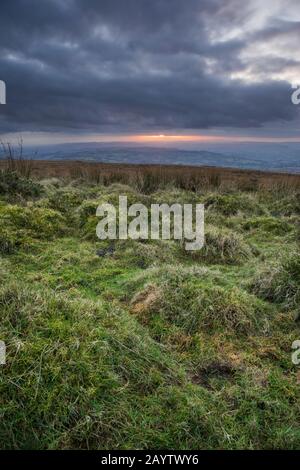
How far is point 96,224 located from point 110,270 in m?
2.51

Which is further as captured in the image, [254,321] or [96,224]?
[96,224]

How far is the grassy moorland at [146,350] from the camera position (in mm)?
2902

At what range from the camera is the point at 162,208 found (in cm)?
1078

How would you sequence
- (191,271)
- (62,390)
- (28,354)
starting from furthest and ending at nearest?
1. (191,271)
2. (28,354)
3. (62,390)

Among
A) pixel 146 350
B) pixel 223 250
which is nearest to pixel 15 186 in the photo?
pixel 223 250

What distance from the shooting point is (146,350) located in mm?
3732

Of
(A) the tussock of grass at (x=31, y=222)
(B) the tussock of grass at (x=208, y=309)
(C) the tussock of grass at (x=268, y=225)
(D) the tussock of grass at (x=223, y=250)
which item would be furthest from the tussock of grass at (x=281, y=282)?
(A) the tussock of grass at (x=31, y=222)

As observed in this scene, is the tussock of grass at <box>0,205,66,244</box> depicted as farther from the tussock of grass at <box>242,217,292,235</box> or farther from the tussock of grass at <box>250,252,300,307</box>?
the tussock of grass at <box>242,217,292,235</box>

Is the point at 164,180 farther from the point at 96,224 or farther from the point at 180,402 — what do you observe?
the point at 180,402

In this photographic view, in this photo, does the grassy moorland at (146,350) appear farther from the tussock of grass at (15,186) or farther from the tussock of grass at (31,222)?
the tussock of grass at (15,186)

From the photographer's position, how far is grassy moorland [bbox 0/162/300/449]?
290 cm

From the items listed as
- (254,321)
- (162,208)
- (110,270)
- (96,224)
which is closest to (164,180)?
(162,208)

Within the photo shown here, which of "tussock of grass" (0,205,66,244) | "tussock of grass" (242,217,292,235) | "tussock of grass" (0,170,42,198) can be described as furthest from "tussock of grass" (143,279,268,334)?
"tussock of grass" (0,170,42,198)
